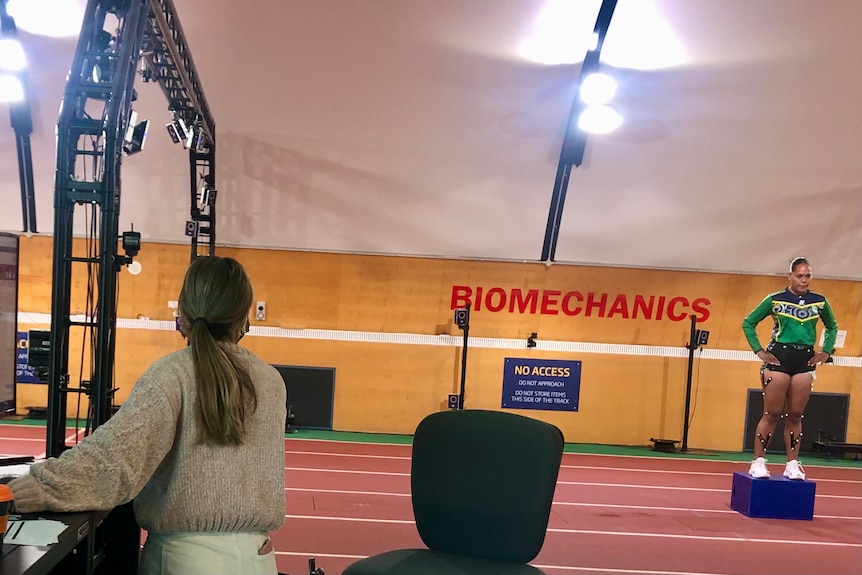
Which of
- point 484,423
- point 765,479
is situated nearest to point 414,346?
point 765,479

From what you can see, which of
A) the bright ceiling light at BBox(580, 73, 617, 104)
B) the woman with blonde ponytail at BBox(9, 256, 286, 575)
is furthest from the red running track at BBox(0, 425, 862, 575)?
the bright ceiling light at BBox(580, 73, 617, 104)

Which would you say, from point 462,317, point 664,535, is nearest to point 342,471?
point 462,317

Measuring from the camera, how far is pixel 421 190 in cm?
755

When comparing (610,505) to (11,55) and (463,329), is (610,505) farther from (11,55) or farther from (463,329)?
(11,55)

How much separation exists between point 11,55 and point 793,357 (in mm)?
7841

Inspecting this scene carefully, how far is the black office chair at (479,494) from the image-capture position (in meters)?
2.40

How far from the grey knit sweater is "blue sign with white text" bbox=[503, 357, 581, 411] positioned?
21.8 ft

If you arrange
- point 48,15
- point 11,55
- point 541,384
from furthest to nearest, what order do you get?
point 541,384 < point 11,55 < point 48,15

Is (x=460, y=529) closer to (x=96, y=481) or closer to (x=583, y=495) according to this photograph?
(x=96, y=481)

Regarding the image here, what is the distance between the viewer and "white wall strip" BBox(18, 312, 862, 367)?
8.02 metres

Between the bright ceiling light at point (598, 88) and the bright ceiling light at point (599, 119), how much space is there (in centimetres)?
8

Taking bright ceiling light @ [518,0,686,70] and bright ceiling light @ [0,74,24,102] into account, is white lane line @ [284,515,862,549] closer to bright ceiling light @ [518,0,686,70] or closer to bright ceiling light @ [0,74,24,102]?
bright ceiling light @ [518,0,686,70]

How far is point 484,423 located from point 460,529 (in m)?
0.43

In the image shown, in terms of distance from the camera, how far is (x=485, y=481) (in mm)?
2508
